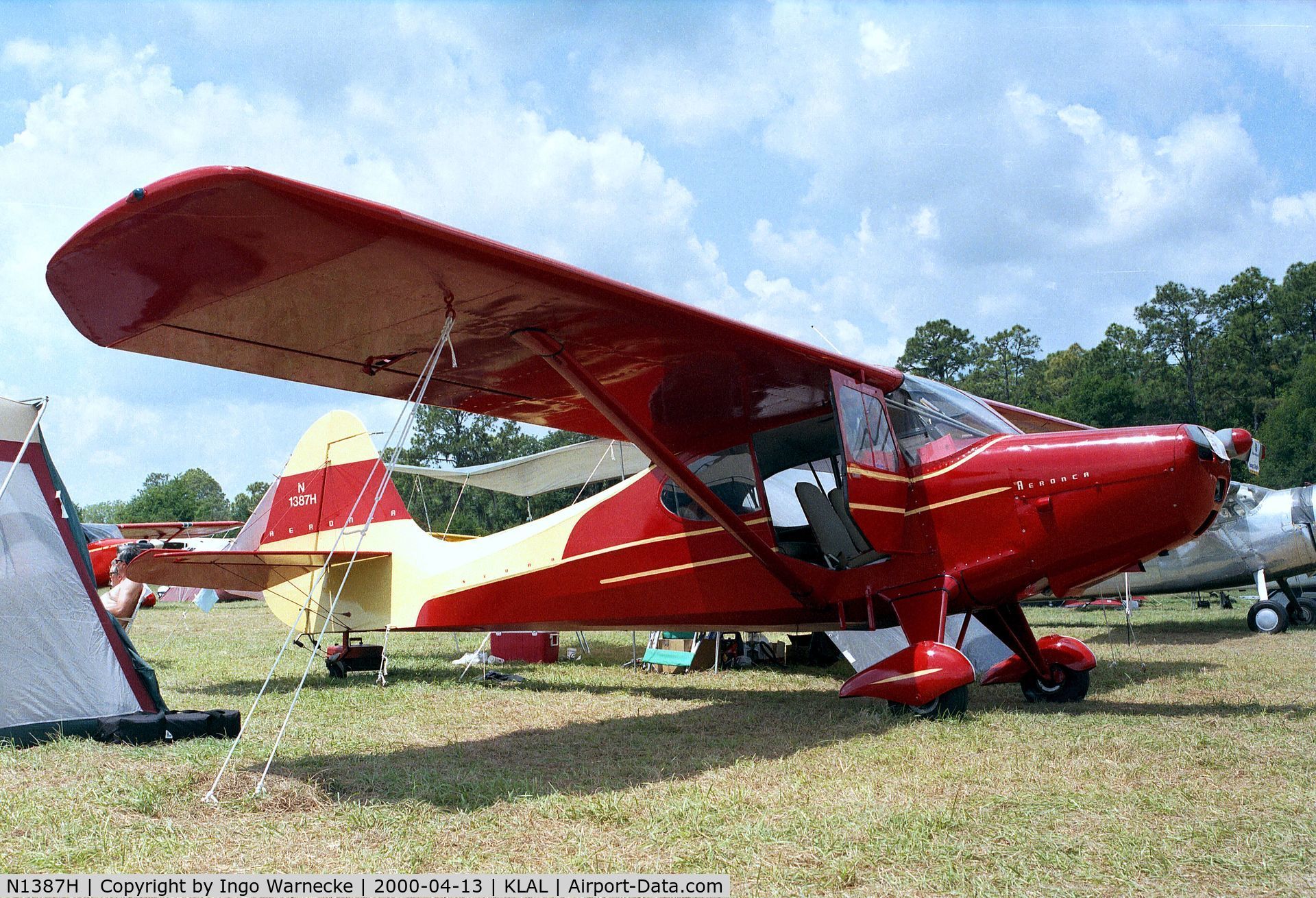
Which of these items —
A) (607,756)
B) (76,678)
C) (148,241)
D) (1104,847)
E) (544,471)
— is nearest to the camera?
(1104,847)

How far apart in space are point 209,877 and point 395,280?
2.85 meters

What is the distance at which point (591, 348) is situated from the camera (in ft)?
19.5

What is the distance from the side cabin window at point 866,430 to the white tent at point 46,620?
5.00m

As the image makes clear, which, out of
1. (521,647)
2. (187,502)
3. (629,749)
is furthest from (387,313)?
(187,502)

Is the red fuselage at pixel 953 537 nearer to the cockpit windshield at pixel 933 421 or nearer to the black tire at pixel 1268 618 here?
the cockpit windshield at pixel 933 421

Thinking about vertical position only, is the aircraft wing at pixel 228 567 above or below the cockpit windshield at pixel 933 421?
below

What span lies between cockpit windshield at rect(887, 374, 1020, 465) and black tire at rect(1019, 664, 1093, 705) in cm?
198

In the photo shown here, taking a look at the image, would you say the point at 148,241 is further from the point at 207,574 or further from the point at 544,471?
the point at 544,471

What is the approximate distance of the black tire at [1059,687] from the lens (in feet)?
23.1

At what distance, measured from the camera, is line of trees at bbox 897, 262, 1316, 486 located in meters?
51.7

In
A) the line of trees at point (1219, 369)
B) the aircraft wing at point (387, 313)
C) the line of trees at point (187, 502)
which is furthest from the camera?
the line of trees at point (187, 502)

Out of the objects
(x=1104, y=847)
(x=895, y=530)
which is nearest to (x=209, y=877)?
(x=1104, y=847)

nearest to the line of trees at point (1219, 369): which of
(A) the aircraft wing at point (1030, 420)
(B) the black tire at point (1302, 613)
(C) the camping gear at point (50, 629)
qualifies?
(B) the black tire at point (1302, 613)

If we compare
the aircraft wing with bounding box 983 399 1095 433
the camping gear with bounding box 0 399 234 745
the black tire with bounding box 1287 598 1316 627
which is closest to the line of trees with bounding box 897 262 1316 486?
the black tire with bounding box 1287 598 1316 627
